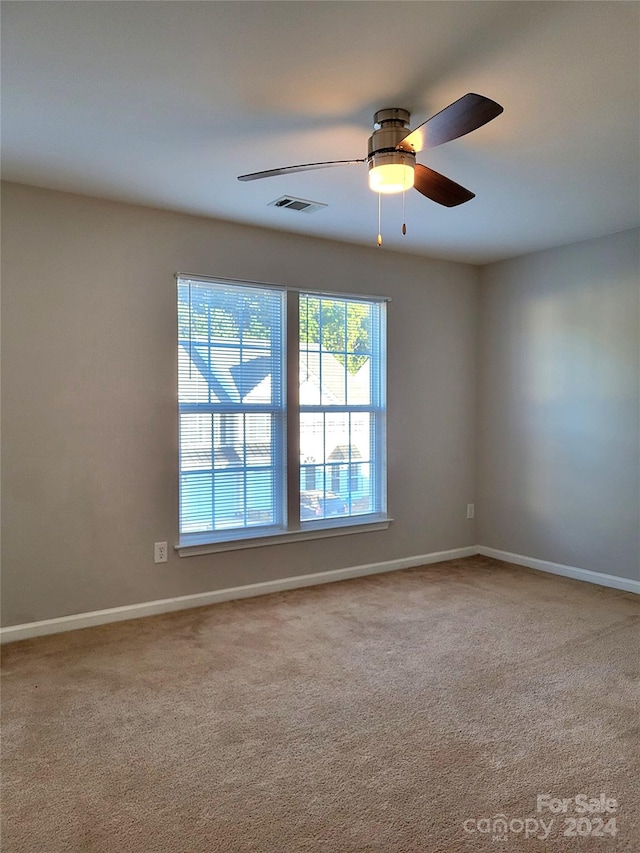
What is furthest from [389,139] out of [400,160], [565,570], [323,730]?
[565,570]

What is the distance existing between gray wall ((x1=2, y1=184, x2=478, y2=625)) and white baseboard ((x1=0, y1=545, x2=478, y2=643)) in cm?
5

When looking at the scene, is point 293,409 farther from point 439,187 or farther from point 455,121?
point 455,121

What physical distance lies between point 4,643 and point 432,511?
3217mm

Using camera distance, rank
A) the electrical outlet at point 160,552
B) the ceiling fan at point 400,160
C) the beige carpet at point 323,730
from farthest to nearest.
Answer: the electrical outlet at point 160,552 < the ceiling fan at point 400,160 < the beige carpet at point 323,730

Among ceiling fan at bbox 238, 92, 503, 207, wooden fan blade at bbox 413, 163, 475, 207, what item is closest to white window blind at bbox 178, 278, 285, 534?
ceiling fan at bbox 238, 92, 503, 207

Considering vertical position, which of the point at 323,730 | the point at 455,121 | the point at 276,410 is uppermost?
the point at 455,121

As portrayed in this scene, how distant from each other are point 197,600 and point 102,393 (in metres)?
1.44

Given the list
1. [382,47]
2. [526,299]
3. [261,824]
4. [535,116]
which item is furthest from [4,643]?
[526,299]

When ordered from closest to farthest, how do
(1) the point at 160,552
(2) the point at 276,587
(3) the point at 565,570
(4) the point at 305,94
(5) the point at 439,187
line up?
(4) the point at 305,94, (5) the point at 439,187, (1) the point at 160,552, (2) the point at 276,587, (3) the point at 565,570

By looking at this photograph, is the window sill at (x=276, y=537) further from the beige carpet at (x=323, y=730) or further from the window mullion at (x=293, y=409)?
the beige carpet at (x=323, y=730)

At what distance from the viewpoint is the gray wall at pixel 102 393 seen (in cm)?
325

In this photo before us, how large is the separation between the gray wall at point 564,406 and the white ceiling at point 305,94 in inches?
35.1

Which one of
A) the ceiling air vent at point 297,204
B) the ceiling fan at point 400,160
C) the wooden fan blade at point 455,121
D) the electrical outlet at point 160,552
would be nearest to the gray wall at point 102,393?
the electrical outlet at point 160,552

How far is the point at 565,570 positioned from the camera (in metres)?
4.50
